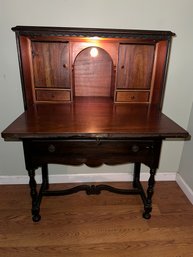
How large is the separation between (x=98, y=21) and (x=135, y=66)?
46cm

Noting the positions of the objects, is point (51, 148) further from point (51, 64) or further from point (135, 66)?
point (135, 66)

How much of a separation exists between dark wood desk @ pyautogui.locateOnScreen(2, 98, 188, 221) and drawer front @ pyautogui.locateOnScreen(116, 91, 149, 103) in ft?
0.64

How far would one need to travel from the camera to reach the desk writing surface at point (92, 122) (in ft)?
3.50

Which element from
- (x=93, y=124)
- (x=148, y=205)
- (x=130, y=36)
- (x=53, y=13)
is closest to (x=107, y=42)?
(x=130, y=36)

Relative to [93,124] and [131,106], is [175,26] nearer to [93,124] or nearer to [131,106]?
[131,106]

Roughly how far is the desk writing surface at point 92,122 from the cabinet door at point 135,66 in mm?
195

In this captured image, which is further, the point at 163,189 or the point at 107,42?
the point at 163,189

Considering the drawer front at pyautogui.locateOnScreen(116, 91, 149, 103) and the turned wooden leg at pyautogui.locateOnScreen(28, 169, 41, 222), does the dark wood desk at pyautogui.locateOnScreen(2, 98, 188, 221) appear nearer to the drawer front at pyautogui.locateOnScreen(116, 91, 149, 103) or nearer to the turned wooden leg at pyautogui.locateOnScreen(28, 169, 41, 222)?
the turned wooden leg at pyautogui.locateOnScreen(28, 169, 41, 222)

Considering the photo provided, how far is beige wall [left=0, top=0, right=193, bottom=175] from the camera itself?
4.62 ft

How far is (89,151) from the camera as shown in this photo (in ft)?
4.15

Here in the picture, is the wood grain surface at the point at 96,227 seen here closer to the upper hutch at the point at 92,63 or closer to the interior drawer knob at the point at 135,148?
the interior drawer knob at the point at 135,148

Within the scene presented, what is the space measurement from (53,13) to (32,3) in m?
0.16

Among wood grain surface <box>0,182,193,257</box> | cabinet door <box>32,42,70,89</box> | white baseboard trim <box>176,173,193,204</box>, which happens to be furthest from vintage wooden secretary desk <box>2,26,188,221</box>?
white baseboard trim <box>176,173,193,204</box>

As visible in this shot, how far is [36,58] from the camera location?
150 centimetres
